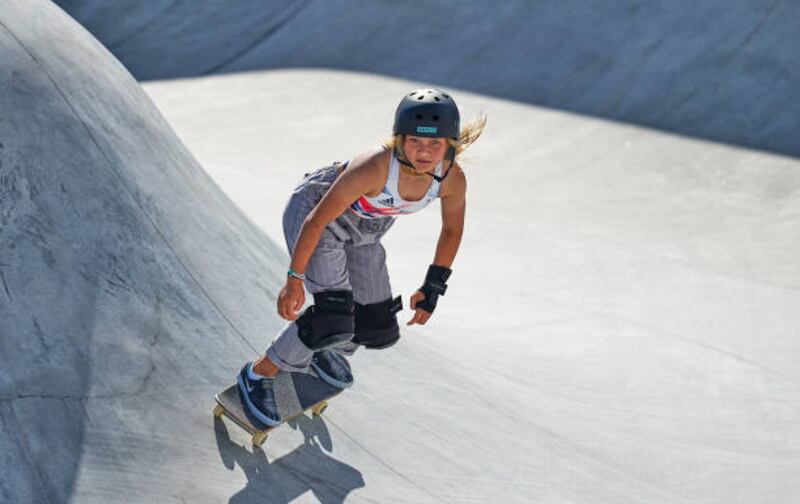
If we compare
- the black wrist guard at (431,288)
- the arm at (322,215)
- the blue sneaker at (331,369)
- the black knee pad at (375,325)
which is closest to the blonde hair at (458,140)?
the arm at (322,215)

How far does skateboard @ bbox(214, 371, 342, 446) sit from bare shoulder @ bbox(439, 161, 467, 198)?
43.2 inches

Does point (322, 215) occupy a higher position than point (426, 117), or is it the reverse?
point (426, 117)

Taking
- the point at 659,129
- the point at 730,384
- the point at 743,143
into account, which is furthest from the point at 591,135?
the point at 730,384

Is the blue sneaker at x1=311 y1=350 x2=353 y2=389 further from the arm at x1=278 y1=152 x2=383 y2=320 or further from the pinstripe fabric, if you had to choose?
the arm at x1=278 y1=152 x2=383 y2=320

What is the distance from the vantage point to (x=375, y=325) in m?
5.10

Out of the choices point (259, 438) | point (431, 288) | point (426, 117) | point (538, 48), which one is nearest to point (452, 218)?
point (431, 288)

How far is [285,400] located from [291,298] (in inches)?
27.3

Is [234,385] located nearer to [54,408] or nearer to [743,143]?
[54,408]

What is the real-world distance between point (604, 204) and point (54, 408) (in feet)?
26.9

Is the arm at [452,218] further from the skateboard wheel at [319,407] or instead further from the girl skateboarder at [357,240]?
the skateboard wheel at [319,407]

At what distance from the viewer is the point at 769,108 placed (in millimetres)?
13047

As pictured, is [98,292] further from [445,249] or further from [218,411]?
[445,249]

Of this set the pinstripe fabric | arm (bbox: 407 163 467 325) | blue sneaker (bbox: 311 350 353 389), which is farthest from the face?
blue sneaker (bbox: 311 350 353 389)

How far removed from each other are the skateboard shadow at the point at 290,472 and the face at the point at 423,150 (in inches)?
55.3
